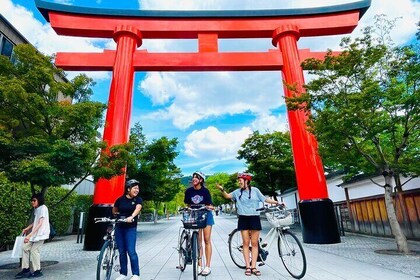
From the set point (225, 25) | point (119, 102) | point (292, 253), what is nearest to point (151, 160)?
point (119, 102)

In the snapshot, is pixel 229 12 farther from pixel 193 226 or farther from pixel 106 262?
pixel 106 262

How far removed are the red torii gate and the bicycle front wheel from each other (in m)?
4.90

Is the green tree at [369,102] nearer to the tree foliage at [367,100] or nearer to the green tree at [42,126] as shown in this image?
the tree foliage at [367,100]

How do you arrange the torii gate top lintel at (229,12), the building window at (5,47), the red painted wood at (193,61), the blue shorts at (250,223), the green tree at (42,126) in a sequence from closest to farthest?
the blue shorts at (250,223) → the green tree at (42,126) → the red painted wood at (193,61) → the torii gate top lintel at (229,12) → the building window at (5,47)

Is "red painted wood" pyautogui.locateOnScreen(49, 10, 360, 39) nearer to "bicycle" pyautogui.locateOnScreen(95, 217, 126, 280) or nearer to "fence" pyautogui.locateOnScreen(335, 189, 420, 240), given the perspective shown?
"fence" pyautogui.locateOnScreen(335, 189, 420, 240)

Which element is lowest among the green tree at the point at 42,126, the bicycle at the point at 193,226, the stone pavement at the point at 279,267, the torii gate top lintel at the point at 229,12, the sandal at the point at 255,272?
the stone pavement at the point at 279,267

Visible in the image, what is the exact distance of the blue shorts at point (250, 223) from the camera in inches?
191

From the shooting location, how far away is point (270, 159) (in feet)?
49.9

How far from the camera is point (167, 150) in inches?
572

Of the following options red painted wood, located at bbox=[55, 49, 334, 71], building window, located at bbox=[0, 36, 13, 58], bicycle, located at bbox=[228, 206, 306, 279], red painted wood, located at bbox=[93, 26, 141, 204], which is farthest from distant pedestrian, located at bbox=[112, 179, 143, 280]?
building window, located at bbox=[0, 36, 13, 58]

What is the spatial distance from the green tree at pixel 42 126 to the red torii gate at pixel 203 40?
2.71 meters

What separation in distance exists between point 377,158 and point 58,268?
31.4ft

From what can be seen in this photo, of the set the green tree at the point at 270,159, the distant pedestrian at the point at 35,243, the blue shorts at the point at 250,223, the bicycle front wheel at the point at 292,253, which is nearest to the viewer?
the bicycle front wheel at the point at 292,253

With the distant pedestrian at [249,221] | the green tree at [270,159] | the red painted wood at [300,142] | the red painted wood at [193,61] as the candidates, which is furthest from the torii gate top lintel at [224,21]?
the distant pedestrian at [249,221]
